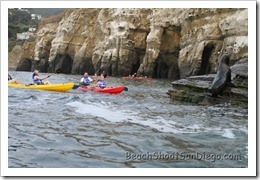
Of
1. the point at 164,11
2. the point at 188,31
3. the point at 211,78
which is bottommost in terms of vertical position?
the point at 211,78

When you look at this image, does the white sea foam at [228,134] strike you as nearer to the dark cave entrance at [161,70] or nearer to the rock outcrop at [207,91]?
the rock outcrop at [207,91]

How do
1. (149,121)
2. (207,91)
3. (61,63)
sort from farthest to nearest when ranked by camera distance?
1. (61,63)
2. (207,91)
3. (149,121)

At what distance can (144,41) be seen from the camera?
41219 millimetres

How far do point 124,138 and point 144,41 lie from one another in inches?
1396

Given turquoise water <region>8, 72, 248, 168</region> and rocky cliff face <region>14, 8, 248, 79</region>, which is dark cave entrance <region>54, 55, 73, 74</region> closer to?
rocky cliff face <region>14, 8, 248, 79</region>

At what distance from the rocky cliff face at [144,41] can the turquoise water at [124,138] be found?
37.2 ft

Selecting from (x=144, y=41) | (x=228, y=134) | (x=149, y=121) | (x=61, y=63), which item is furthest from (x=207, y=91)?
(x=61, y=63)

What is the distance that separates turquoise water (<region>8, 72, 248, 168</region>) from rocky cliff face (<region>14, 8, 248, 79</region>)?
11.3 metres

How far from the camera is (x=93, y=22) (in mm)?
52781

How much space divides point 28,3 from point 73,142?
8.13 feet

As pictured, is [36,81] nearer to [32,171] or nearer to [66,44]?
[32,171]

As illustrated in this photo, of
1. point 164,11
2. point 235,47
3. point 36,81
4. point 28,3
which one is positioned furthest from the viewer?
point 164,11

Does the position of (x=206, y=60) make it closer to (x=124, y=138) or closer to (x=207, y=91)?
(x=207, y=91)

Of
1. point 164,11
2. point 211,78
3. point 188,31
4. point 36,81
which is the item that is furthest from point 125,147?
point 164,11
